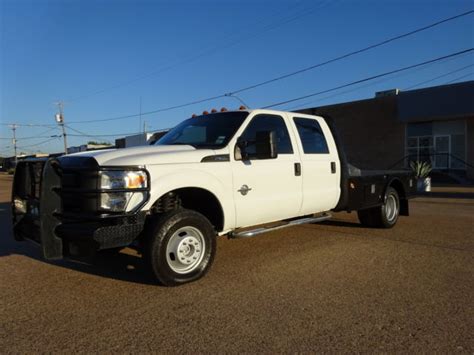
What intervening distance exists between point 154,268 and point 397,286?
8.41 ft

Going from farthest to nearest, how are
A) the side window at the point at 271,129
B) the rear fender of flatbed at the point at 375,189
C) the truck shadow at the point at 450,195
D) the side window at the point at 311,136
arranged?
the truck shadow at the point at 450,195, the rear fender of flatbed at the point at 375,189, the side window at the point at 311,136, the side window at the point at 271,129

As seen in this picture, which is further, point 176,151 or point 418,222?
point 418,222

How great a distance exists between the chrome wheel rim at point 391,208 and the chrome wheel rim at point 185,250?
14.9 feet

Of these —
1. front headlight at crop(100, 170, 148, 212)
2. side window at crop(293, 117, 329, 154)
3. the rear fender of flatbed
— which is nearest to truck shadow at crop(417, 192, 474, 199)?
the rear fender of flatbed

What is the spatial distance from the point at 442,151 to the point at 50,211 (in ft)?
91.4

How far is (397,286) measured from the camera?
469 centimetres

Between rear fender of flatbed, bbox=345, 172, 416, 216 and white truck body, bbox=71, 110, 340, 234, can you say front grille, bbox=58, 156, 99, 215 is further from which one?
rear fender of flatbed, bbox=345, 172, 416, 216

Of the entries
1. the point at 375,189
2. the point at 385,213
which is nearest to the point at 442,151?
the point at 385,213

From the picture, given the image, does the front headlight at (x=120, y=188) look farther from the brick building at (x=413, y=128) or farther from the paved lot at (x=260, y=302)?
the brick building at (x=413, y=128)

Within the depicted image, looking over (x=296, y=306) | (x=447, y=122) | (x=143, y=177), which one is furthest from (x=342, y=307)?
(x=447, y=122)

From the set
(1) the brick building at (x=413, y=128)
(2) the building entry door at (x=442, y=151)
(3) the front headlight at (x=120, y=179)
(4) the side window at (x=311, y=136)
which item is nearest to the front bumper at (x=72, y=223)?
(3) the front headlight at (x=120, y=179)

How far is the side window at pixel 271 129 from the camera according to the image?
5719 millimetres

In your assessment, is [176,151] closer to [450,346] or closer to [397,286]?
[397,286]

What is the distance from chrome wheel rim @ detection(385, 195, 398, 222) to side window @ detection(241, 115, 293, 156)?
301 centimetres
